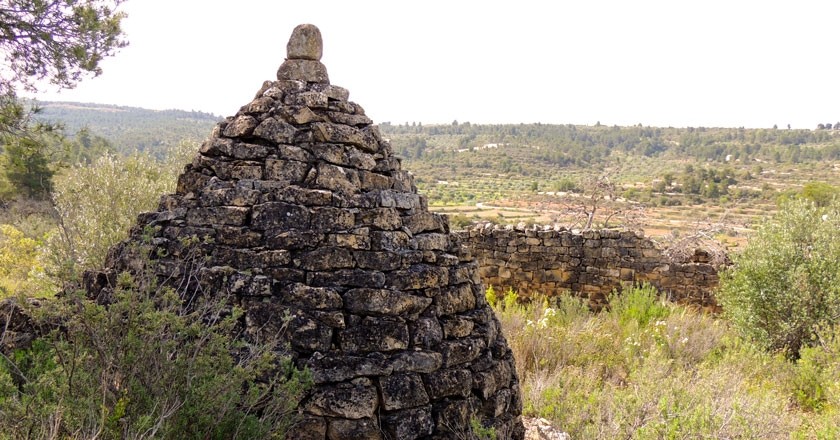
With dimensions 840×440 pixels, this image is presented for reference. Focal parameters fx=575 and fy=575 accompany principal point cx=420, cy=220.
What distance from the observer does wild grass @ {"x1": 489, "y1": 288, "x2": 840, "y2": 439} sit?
4457 millimetres

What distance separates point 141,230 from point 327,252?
1.43 metres

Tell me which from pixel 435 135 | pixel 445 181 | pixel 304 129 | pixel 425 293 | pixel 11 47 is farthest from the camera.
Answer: pixel 435 135

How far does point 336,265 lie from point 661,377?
12.8 ft

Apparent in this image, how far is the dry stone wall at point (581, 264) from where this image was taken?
33.3 ft

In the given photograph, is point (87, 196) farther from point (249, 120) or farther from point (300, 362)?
point (300, 362)

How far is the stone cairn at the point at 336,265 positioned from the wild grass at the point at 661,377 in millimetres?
1162

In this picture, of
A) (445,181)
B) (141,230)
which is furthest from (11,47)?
(445,181)

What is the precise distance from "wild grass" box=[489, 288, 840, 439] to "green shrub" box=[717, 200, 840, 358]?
13.3 inches

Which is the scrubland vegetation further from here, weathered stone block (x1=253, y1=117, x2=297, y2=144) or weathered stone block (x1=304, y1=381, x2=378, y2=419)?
weathered stone block (x1=253, y1=117, x2=297, y2=144)

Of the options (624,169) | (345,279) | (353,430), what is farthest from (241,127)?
(624,169)

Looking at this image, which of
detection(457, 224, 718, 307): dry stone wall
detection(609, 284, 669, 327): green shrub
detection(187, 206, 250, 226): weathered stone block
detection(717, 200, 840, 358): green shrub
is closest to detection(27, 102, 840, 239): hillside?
detection(457, 224, 718, 307): dry stone wall

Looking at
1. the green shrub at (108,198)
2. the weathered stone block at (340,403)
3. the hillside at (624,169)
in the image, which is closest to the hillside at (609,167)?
the hillside at (624,169)

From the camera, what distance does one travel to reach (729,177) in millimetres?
37094

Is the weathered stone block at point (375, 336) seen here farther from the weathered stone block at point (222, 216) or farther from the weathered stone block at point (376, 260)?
the weathered stone block at point (222, 216)
